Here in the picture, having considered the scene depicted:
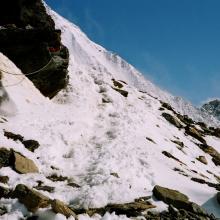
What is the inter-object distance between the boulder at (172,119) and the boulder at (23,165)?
21.3 m

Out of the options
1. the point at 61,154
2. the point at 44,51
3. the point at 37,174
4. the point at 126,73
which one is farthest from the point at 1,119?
the point at 126,73

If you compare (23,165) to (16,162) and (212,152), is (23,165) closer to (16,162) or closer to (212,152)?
(16,162)

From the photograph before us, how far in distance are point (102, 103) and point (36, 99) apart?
668 centimetres

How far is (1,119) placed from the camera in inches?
770

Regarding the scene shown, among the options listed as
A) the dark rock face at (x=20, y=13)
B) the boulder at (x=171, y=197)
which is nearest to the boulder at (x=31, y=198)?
the boulder at (x=171, y=197)

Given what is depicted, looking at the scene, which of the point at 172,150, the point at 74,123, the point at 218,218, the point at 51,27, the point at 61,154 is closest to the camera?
the point at 218,218

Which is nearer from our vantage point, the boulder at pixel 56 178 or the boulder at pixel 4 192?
the boulder at pixel 4 192

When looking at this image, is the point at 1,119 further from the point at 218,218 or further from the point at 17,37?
the point at 218,218

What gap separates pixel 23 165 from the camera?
15914mm

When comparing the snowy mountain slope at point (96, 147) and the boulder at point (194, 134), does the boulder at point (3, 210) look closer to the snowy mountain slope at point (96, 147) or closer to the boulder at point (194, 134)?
the snowy mountain slope at point (96, 147)

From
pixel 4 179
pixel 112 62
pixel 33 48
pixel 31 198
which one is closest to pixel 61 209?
pixel 31 198

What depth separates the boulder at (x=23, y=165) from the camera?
15.6 meters

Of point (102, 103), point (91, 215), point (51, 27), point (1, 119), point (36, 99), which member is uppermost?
point (51, 27)

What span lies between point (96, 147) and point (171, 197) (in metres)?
6.77
